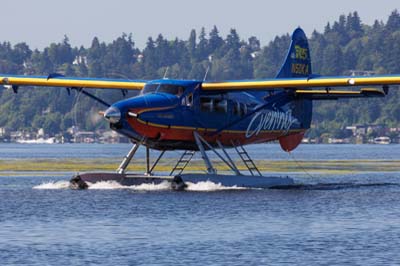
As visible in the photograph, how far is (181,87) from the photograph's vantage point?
131 feet

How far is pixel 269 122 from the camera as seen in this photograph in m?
44.2

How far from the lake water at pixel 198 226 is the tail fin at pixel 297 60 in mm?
7130

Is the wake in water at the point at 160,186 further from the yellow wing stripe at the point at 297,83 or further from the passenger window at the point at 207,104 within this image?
A: the yellow wing stripe at the point at 297,83

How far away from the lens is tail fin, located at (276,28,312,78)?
156 feet

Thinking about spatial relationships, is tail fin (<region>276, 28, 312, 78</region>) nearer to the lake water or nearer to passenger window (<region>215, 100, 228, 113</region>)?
passenger window (<region>215, 100, 228, 113</region>)

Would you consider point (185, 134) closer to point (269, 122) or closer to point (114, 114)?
point (114, 114)

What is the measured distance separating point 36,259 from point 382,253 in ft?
20.6

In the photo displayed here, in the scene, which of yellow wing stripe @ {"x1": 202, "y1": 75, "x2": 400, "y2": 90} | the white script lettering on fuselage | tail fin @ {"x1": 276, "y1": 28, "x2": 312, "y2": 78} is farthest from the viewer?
tail fin @ {"x1": 276, "y1": 28, "x2": 312, "y2": 78}

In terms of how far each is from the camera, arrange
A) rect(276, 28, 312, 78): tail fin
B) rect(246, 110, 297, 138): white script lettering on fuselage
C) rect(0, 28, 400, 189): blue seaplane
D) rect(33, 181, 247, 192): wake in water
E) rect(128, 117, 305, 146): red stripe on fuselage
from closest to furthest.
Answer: rect(128, 117, 305, 146): red stripe on fuselage
rect(0, 28, 400, 189): blue seaplane
rect(33, 181, 247, 192): wake in water
rect(246, 110, 297, 138): white script lettering on fuselage
rect(276, 28, 312, 78): tail fin

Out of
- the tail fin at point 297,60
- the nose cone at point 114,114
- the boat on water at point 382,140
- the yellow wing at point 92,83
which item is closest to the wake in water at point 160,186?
the nose cone at point 114,114

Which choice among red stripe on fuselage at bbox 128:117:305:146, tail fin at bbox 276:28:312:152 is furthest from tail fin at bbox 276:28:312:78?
red stripe on fuselage at bbox 128:117:305:146

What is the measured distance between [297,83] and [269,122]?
10.6 ft

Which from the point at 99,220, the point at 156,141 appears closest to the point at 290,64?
the point at 156,141

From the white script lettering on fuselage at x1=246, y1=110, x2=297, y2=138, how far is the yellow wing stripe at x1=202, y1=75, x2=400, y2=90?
191 centimetres
